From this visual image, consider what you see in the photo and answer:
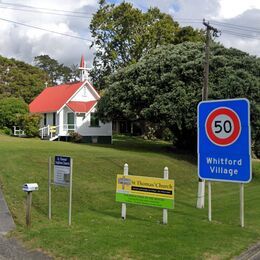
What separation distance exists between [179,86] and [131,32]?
2285 cm

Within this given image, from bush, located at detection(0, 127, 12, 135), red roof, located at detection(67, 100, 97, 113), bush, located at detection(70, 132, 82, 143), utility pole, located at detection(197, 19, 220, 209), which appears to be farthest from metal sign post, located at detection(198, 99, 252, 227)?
bush, located at detection(0, 127, 12, 135)

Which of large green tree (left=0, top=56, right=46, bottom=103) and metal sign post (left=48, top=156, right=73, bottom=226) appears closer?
metal sign post (left=48, top=156, right=73, bottom=226)

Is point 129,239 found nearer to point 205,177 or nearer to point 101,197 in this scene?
point 205,177

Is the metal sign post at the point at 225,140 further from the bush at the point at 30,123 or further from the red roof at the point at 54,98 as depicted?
the red roof at the point at 54,98

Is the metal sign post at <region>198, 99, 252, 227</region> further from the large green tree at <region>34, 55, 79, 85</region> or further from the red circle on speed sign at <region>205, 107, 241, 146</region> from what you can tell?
the large green tree at <region>34, 55, 79, 85</region>

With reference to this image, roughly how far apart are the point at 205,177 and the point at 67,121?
33142 mm

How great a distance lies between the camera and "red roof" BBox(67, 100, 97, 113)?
1694 inches

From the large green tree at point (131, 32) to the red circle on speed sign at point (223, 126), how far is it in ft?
136

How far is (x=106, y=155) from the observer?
88.0ft

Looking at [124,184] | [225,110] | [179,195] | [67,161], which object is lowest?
[179,195]

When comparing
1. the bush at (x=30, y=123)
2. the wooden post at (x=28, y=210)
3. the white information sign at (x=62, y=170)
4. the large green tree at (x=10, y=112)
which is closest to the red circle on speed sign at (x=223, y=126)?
the white information sign at (x=62, y=170)

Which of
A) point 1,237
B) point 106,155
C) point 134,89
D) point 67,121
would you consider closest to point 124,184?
point 1,237

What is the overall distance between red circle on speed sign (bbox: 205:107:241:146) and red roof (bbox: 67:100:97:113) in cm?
3256

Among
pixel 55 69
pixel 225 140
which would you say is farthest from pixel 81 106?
pixel 55 69
